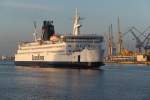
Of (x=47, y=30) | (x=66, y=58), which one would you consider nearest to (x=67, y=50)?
(x=66, y=58)

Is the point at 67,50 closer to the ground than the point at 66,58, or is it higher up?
higher up

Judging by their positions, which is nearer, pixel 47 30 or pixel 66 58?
pixel 66 58

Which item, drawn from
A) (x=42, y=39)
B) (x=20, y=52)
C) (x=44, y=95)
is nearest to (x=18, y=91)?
(x=44, y=95)

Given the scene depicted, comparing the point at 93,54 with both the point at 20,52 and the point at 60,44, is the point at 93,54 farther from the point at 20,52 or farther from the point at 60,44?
the point at 20,52

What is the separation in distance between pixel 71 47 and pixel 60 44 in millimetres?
3551

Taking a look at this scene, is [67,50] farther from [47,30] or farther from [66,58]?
[47,30]

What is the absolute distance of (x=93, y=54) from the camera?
87.7 meters

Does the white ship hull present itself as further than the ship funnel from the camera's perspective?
No

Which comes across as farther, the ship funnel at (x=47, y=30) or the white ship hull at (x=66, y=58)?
the ship funnel at (x=47, y=30)

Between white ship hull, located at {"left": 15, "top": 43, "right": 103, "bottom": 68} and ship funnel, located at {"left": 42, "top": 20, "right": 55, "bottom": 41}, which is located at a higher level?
ship funnel, located at {"left": 42, "top": 20, "right": 55, "bottom": 41}

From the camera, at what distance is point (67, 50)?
92.2 metres

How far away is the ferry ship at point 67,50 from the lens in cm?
8819

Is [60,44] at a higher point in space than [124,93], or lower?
higher

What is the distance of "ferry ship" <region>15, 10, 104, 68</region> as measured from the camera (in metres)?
88.2
